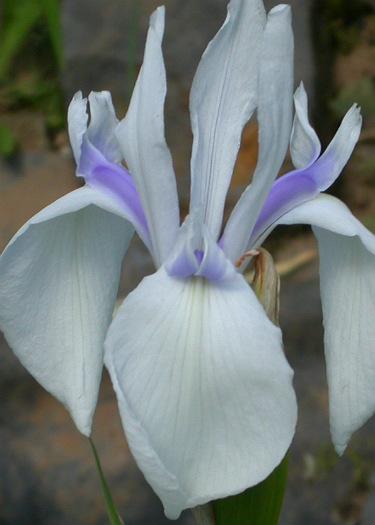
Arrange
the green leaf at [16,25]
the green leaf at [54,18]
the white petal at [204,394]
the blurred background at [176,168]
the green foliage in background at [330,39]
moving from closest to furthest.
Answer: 1. the white petal at [204,394]
2. the blurred background at [176,168]
3. the green leaf at [54,18]
4. the green foliage in background at [330,39]
5. the green leaf at [16,25]

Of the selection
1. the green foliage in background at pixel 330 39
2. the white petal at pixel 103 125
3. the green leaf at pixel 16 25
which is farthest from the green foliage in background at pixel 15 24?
the white petal at pixel 103 125

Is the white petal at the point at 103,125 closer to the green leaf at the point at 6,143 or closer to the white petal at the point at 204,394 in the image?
Answer: the white petal at the point at 204,394

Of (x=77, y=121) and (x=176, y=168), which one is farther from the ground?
(x=77, y=121)

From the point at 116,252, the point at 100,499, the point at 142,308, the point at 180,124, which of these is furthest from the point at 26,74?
the point at 142,308

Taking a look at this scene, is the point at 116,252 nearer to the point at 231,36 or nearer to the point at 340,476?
the point at 231,36

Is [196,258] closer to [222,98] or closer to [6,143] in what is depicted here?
[222,98]

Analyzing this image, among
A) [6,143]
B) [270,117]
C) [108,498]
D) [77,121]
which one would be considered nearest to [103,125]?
[77,121]
